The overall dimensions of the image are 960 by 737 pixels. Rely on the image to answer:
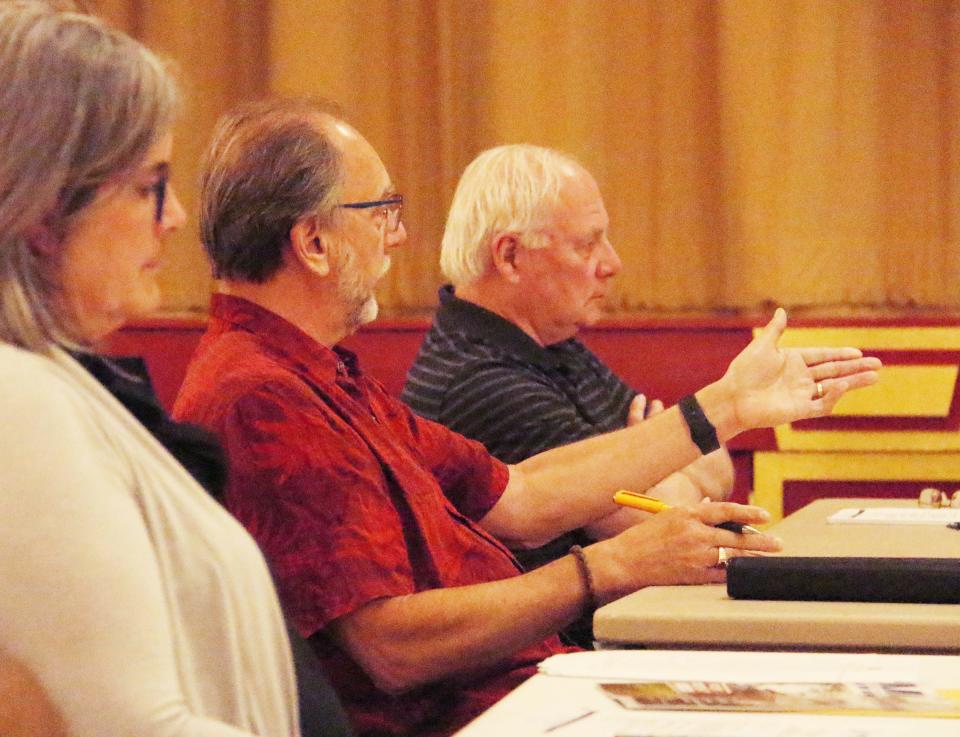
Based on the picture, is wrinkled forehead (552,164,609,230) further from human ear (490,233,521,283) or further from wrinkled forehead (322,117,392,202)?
wrinkled forehead (322,117,392,202)

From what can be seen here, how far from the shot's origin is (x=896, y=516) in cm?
254

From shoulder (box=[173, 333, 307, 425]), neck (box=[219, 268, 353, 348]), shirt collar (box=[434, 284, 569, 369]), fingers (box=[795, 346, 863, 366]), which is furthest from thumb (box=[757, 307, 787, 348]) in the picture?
shoulder (box=[173, 333, 307, 425])

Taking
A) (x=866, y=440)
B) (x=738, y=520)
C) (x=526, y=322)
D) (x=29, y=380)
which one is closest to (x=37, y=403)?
(x=29, y=380)

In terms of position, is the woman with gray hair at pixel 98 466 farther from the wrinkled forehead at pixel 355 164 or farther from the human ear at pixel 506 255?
the human ear at pixel 506 255

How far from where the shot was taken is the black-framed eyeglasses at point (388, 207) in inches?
84.6

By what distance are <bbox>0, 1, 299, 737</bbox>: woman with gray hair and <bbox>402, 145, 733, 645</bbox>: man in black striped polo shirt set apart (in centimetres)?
140

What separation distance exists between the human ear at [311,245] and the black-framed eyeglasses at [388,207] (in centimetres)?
6

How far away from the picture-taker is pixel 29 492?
1.16 m

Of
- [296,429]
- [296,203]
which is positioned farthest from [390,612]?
[296,203]

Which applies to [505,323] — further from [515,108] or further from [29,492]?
[29,492]

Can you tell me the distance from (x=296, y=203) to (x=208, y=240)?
5.5 inches

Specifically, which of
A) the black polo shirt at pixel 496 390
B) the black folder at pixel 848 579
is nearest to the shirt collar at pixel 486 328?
the black polo shirt at pixel 496 390

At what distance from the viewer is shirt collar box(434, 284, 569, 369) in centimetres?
290

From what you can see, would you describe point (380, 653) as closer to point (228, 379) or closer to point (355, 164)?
point (228, 379)
